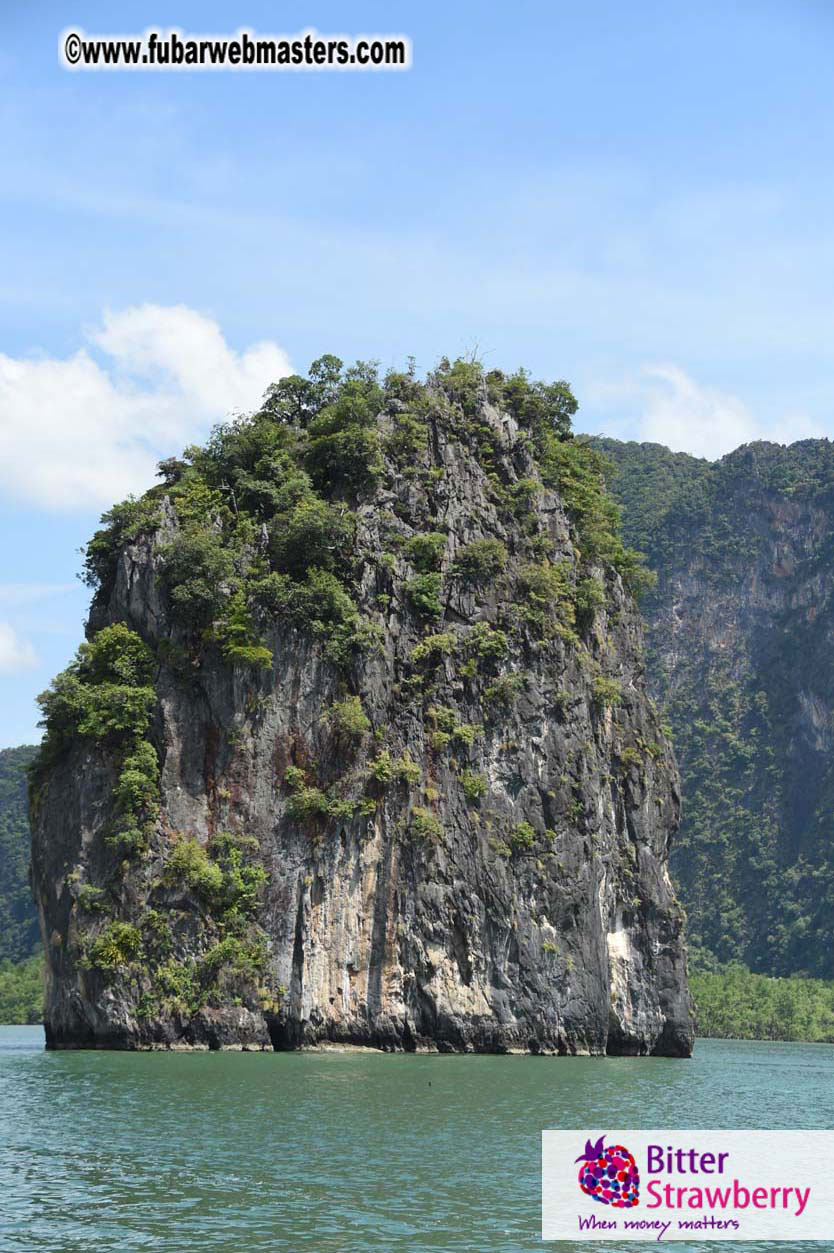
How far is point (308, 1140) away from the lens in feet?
73.6

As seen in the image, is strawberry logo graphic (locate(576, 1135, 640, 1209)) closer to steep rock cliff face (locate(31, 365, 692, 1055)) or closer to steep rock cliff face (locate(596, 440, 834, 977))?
steep rock cliff face (locate(31, 365, 692, 1055))

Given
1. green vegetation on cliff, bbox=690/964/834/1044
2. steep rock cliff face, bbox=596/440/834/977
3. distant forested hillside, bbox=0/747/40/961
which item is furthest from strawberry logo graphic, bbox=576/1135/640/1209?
Result: steep rock cliff face, bbox=596/440/834/977

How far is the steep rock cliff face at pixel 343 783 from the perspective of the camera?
39344mm

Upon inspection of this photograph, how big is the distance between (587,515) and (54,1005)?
25.0 meters

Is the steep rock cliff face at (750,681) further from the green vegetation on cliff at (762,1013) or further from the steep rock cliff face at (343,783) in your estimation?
the steep rock cliff face at (343,783)

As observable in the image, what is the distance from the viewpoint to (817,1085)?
39.8 m

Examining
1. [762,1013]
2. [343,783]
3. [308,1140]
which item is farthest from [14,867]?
[308,1140]

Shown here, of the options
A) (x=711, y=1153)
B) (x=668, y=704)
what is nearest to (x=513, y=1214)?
(x=711, y=1153)

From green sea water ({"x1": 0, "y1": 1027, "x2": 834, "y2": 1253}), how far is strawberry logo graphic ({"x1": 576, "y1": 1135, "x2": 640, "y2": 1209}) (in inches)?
25.7

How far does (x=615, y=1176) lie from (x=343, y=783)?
2440 centimetres

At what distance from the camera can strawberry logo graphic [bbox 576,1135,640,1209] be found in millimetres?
17375

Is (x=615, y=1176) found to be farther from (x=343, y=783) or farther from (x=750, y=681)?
(x=750, y=681)

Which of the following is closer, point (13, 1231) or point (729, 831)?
point (13, 1231)

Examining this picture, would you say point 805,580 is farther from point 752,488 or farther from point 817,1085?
point 817,1085
